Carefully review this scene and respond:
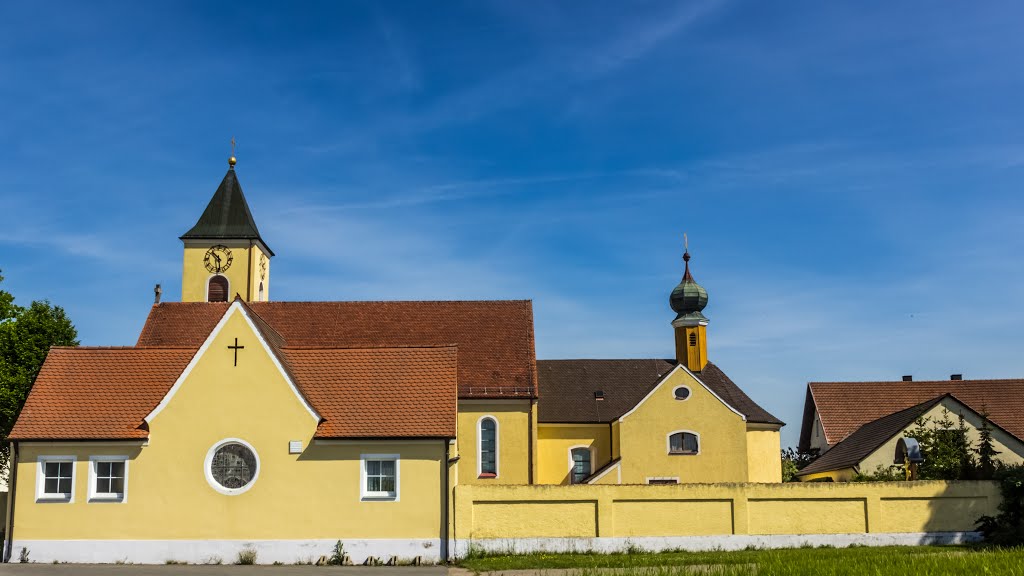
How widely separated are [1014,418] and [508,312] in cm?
2508

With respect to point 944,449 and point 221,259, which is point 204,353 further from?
point 944,449

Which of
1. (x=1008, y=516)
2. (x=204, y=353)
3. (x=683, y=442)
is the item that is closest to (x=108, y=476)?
(x=204, y=353)

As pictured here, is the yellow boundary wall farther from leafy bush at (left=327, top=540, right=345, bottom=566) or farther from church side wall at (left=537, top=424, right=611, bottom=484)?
church side wall at (left=537, top=424, right=611, bottom=484)

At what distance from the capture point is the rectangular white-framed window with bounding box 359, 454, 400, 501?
2559 centimetres

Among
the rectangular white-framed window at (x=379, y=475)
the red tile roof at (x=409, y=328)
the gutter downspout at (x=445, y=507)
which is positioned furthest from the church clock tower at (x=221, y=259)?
the gutter downspout at (x=445, y=507)

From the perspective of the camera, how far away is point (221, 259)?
44875 millimetres

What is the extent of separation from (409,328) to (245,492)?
14308mm

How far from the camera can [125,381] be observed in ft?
90.1

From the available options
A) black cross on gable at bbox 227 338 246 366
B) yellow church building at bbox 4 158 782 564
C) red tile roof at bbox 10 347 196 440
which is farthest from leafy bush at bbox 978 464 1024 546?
red tile roof at bbox 10 347 196 440

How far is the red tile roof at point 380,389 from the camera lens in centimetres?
2597

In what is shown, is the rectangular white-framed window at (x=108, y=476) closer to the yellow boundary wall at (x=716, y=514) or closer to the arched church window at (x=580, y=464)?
the yellow boundary wall at (x=716, y=514)

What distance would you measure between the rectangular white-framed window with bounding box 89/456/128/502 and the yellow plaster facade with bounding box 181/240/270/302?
19.0 m

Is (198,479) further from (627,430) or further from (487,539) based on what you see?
(627,430)

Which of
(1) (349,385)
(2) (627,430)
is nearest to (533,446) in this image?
(2) (627,430)
